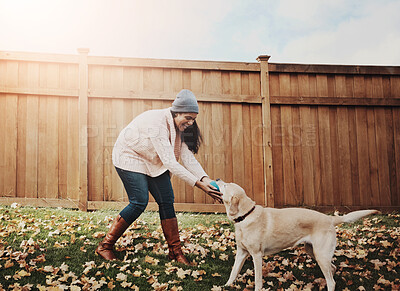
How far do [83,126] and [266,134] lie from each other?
Result: 3197mm

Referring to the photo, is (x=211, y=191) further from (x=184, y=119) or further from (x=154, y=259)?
(x=154, y=259)

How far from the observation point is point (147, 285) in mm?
3082

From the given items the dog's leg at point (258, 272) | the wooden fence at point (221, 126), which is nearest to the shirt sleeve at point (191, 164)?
the dog's leg at point (258, 272)

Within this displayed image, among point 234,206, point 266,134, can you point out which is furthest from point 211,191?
point 266,134

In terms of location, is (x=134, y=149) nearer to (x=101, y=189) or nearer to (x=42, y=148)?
(x=101, y=189)

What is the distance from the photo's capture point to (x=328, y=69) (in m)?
6.33

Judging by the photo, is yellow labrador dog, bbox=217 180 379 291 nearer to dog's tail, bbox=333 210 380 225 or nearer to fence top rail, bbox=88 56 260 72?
dog's tail, bbox=333 210 380 225

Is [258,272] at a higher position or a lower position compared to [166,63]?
lower

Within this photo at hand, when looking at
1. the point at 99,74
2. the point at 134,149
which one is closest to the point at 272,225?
the point at 134,149

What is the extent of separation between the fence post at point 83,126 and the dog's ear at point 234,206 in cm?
350

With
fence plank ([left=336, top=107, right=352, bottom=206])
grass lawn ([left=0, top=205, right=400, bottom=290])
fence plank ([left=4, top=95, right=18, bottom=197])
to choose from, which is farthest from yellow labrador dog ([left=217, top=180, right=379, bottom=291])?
fence plank ([left=4, top=95, right=18, bottom=197])

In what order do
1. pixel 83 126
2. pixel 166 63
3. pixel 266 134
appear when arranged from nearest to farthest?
pixel 83 126 < pixel 166 63 < pixel 266 134

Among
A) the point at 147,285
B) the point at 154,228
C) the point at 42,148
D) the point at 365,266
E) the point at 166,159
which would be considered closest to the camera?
the point at 147,285

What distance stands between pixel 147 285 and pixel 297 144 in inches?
159
